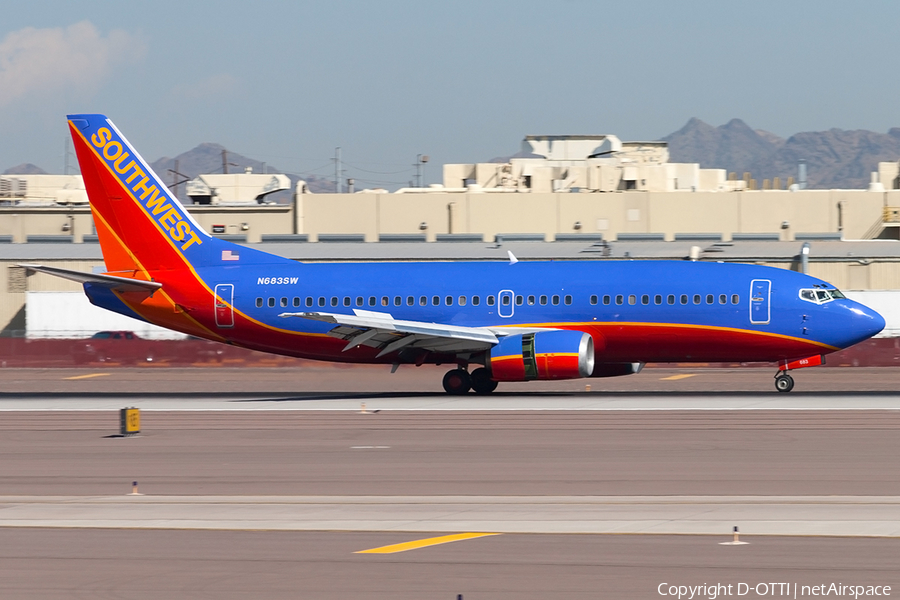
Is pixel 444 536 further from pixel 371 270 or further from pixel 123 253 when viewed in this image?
pixel 123 253

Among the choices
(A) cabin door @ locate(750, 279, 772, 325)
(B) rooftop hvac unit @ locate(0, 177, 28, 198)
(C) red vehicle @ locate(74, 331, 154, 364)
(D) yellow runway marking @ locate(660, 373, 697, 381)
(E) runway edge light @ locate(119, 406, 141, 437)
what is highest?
(B) rooftop hvac unit @ locate(0, 177, 28, 198)

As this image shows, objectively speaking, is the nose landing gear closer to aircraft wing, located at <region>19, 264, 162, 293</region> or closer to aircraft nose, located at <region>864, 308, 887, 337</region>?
aircraft nose, located at <region>864, 308, 887, 337</region>

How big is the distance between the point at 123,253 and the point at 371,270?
29.6 ft

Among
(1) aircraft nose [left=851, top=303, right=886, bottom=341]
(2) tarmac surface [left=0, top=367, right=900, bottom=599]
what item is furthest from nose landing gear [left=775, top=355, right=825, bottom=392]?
(1) aircraft nose [left=851, top=303, right=886, bottom=341]

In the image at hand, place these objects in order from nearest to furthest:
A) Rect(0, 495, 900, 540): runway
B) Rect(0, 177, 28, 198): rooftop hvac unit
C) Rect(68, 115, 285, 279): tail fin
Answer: Rect(0, 495, 900, 540): runway < Rect(68, 115, 285, 279): tail fin < Rect(0, 177, 28, 198): rooftop hvac unit

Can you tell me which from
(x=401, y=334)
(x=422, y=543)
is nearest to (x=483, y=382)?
(x=401, y=334)

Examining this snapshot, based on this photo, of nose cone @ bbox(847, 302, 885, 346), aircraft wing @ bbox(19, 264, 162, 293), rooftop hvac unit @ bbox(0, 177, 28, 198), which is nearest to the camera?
nose cone @ bbox(847, 302, 885, 346)

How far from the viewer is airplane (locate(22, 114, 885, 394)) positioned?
36.6 meters

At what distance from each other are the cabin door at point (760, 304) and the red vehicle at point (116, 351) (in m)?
30.2

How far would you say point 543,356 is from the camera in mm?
36219

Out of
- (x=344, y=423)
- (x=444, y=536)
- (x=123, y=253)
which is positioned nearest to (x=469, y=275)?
(x=344, y=423)

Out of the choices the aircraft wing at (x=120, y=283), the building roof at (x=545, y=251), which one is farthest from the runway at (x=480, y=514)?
the building roof at (x=545, y=251)

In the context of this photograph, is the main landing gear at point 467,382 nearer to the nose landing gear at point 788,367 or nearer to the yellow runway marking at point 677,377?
the yellow runway marking at point 677,377

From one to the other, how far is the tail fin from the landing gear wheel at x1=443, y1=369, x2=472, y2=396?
9.55m
